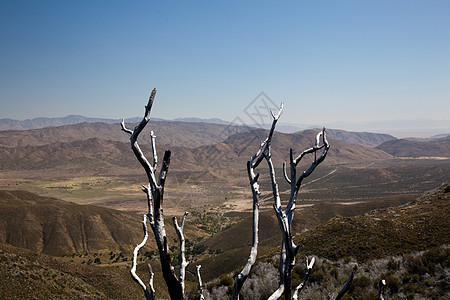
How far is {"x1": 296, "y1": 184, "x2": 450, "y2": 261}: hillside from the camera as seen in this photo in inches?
564

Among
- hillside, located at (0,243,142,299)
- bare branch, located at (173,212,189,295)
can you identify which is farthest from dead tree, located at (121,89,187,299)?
hillside, located at (0,243,142,299)

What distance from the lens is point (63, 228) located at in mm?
55281

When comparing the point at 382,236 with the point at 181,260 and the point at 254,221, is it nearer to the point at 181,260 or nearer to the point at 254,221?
the point at 254,221

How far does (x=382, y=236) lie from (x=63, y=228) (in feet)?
192

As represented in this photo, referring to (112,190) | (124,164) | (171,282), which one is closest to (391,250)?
(171,282)

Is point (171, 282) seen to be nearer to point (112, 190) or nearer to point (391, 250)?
point (391, 250)

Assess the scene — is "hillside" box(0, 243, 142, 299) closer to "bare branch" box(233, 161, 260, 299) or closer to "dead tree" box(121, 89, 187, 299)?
"dead tree" box(121, 89, 187, 299)

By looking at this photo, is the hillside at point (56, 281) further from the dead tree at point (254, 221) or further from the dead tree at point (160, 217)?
the dead tree at point (254, 221)

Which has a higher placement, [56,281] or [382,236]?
[382,236]

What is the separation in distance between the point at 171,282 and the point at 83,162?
713ft

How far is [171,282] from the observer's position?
3.10 metres

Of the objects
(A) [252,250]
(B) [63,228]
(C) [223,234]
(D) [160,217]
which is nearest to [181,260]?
(D) [160,217]

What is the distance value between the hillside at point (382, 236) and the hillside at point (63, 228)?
45.0 m

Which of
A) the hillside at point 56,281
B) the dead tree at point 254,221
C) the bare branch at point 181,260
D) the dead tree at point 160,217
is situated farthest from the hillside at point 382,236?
the hillside at point 56,281
